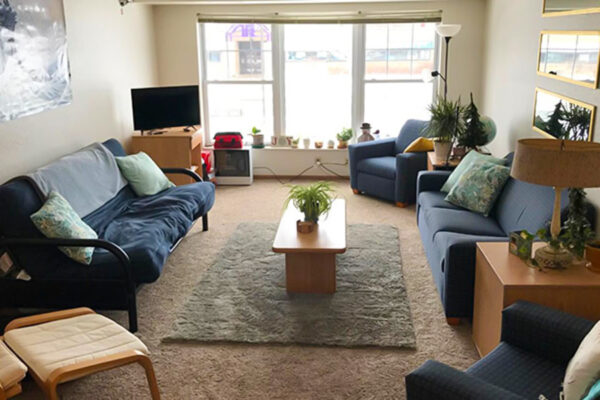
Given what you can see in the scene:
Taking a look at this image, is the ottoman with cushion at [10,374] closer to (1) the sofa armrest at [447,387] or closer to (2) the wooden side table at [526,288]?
(1) the sofa armrest at [447,387]

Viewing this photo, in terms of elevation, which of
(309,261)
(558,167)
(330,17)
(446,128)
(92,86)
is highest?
(330,17)

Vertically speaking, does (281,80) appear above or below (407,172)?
above

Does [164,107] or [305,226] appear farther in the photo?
[164,107]

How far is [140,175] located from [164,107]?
1203 millimetres

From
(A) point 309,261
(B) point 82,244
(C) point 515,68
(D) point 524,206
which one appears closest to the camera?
(B) point 82,244

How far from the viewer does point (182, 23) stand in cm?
657

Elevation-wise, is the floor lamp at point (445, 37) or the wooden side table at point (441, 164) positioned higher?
the floor lamp at point (445, 37)

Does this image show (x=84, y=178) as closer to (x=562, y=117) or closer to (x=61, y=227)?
(x=61, y=227)

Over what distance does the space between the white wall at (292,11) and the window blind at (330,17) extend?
53mm

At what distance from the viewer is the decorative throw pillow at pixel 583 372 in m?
1.83

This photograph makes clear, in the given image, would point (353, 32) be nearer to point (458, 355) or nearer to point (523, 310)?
point (458, 355)

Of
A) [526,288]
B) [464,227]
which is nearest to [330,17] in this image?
[464,227]

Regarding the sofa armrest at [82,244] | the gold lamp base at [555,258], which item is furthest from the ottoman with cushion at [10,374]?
the gold lamp base at [555,258]

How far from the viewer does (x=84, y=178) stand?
4117 millimetres
